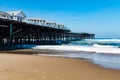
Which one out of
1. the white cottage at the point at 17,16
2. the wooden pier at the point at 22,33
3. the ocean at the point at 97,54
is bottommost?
the ocean at the point at 97,54

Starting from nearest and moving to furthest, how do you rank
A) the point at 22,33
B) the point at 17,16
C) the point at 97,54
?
1. the point at 97,54
2. the point at 22,33
3. the point at 17,16

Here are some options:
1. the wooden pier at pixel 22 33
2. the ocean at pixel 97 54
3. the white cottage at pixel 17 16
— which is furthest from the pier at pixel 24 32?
the ocean at pixel 97 54

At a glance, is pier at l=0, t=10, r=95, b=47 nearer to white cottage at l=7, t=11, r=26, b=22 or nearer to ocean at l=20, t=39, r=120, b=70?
white cottage at l=7, t=11, r=26, b=22

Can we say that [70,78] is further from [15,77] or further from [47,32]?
[47,32]

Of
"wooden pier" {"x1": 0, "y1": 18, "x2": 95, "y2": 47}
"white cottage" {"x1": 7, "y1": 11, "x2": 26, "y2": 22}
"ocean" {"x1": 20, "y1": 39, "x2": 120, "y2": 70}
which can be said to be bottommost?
"ocean" {"x1": 20, "y1": 39, "x2": 120, "y2": 70}

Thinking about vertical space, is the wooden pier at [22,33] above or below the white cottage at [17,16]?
below

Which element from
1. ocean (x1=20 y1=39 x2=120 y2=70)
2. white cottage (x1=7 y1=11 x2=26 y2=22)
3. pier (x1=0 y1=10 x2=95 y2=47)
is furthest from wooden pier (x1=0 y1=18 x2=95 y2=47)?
ocean (x1=20 y1=39 x2=120 y2=70)

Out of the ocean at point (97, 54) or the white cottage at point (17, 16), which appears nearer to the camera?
the ocean at point (97, 54)

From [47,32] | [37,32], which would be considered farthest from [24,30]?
[47,32]

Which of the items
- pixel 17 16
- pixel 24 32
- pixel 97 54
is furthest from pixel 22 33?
pixel 97 54

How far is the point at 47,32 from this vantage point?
4559 centimetres

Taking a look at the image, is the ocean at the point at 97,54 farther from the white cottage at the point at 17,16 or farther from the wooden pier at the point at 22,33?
the white cottage at the point at 17,16

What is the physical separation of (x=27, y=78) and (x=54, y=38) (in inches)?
1710

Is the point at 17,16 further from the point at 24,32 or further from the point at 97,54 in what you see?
the point at 97,54
